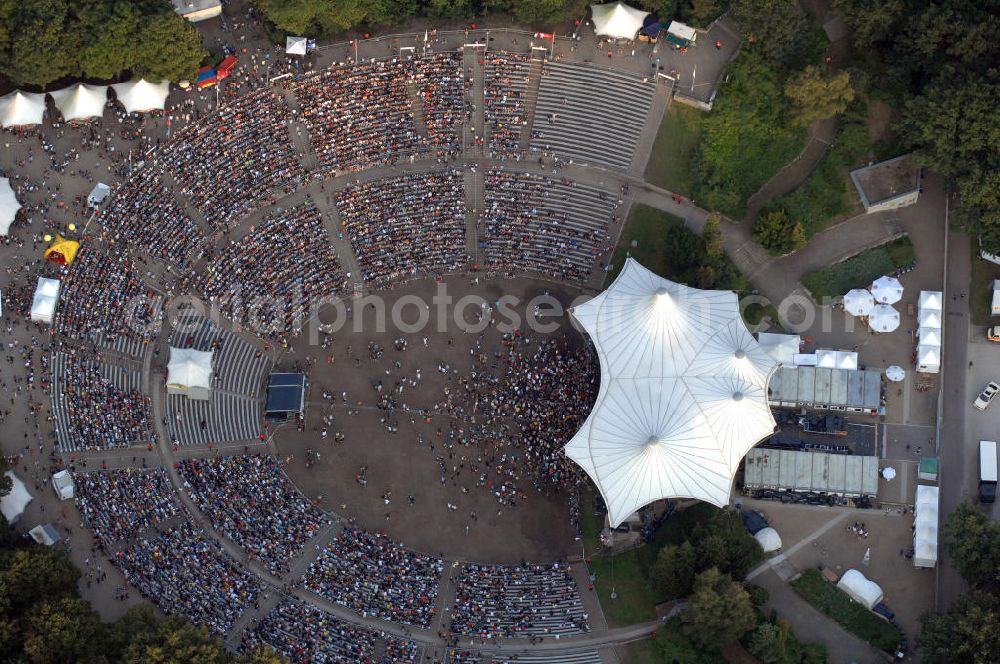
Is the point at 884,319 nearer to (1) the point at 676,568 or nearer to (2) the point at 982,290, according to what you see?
(2) the point at 982,290

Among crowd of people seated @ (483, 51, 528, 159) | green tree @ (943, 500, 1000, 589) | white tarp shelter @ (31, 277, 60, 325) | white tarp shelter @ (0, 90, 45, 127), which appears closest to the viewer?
green tree @ (943, 500, 1000, 589)

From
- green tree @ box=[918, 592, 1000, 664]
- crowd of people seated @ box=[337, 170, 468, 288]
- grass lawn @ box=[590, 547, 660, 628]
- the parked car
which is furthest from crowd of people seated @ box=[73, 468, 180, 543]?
the parked car

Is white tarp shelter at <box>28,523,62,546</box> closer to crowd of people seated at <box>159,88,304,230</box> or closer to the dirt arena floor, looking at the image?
the dirt arena floor

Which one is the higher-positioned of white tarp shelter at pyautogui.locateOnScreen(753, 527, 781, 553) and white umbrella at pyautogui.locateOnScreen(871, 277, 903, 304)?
white umbrella at pyautogui.locateOnScreen(871, 277, 903, 304)

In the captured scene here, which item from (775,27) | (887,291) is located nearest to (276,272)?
(775,27)

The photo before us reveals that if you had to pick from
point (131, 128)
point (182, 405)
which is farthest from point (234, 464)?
point (131, 128)

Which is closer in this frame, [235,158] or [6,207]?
[6,207]
